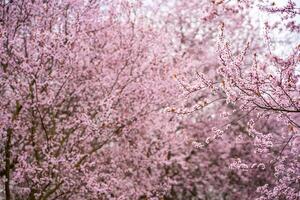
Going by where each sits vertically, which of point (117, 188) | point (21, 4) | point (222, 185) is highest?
point (21, 4)

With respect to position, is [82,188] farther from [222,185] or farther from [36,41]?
[222,185]

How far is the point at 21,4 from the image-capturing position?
35.4ft

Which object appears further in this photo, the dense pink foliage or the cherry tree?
the cherry tree

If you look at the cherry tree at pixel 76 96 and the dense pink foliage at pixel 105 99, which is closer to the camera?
the dense pink foliage at pixel 105 99

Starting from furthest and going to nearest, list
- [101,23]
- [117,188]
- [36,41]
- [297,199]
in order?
[117,188] → [101,23] → [36,41] → [297,199]

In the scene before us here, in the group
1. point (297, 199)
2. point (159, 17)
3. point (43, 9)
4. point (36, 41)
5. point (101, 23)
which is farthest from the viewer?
point (159, 17)

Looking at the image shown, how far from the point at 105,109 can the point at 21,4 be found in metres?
3.11

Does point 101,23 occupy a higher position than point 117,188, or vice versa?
point 101,23

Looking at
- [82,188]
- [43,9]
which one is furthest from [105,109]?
[43,9]

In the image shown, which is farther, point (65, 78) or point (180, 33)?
point (180, 33)

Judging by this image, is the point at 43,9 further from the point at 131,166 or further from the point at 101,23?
the point at 131,166

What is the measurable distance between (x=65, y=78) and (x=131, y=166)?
469cm

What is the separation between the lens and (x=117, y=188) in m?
14.1

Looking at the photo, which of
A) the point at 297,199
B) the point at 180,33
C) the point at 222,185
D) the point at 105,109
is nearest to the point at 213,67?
the point at 180,33
